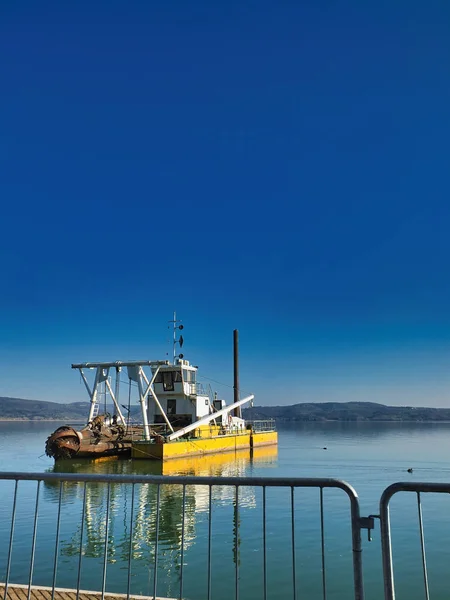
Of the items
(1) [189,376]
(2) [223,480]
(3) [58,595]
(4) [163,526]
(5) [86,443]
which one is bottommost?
(4) [163,526]

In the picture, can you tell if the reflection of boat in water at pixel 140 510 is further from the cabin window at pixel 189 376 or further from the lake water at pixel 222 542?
the cabin window at pixel 189 376

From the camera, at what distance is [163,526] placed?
14477mm

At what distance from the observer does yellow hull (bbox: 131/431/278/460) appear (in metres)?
29.2

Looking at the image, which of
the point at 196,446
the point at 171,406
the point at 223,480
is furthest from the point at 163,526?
the point at 171,406

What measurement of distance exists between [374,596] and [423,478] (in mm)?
21419

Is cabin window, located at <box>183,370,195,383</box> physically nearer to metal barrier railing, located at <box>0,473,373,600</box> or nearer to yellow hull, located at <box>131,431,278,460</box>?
yellow hull, located at <box>131,431,278,460</box>

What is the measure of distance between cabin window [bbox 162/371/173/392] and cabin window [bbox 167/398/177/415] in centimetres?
108

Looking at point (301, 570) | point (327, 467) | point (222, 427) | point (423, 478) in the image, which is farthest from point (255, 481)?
point (222, 427)

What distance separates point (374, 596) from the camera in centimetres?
892

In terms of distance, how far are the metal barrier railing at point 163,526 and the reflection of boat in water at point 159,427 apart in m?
6.19

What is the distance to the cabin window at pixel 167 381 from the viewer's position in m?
39.3

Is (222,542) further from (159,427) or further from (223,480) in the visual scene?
(159,427)

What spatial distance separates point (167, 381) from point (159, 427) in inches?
137

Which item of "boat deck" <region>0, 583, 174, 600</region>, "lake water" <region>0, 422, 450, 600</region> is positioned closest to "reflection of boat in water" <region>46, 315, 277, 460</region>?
"lake water" <region>0, 422, 450, 600</region>
